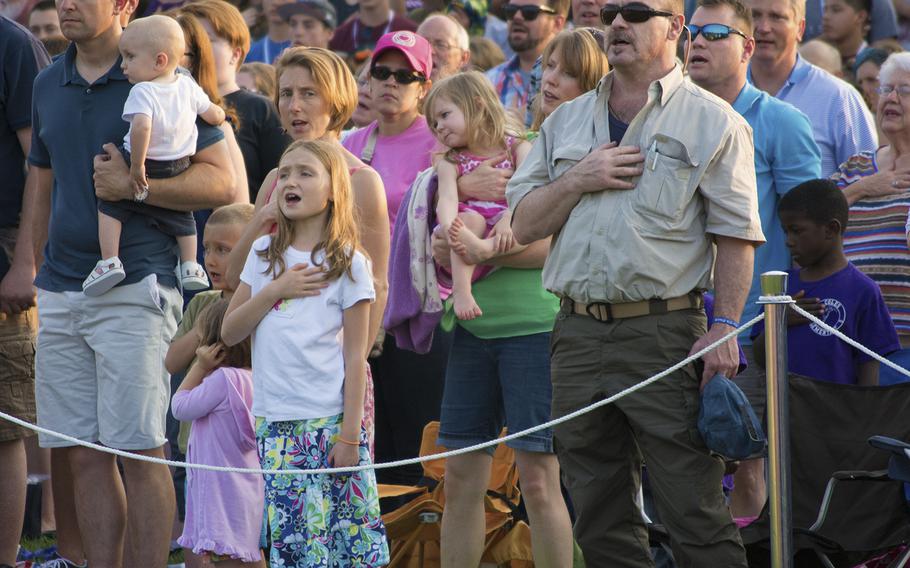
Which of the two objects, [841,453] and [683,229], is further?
[841,453]

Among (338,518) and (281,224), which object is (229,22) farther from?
(338,518)

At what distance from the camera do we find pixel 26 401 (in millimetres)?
6535

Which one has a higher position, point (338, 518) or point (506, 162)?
point (506, 162)

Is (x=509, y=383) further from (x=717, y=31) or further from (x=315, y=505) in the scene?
(x=717, y=31)

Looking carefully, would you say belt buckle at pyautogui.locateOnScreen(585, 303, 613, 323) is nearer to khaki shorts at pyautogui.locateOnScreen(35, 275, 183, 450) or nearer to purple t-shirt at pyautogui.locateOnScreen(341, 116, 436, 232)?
khaki shorts at pyautogui.locateOnScreen(35, 275, 183, 450)

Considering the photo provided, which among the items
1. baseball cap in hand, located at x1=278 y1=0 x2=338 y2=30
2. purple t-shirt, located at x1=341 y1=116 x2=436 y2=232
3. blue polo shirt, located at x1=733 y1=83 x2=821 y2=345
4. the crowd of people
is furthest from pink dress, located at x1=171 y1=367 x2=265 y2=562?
baseball cap in hand, located at x1=278 y1=0 x2=338 y2=30

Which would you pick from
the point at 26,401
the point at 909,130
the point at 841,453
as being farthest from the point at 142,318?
the point at 909,130

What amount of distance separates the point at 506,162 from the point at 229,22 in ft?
7.56

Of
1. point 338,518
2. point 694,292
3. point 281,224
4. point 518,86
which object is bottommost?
point 338,518

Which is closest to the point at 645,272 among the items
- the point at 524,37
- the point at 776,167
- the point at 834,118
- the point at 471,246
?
the point at 471,246

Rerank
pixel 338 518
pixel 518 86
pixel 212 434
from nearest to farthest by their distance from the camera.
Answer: pixel 338 518 → pixel 212 434 → pixel 518 86

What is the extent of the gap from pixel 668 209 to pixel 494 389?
1.42m

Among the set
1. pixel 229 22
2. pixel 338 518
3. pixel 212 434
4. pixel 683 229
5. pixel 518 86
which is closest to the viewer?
pixel 683 229

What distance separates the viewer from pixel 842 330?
5.62 metres
